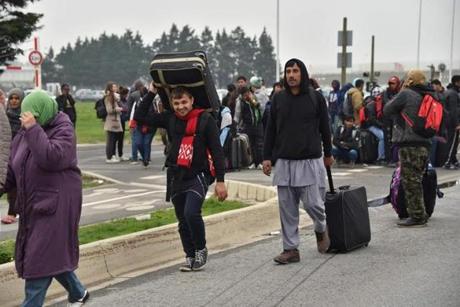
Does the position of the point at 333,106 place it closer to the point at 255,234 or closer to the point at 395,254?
the point at 255,234

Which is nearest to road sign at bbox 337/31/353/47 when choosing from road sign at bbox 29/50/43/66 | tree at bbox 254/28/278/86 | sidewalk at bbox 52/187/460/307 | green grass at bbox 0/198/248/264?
road sign at bbox 29/50/43/66

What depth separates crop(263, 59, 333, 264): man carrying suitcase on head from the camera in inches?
306

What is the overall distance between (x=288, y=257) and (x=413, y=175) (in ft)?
7.81

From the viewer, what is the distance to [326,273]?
24.6 feet

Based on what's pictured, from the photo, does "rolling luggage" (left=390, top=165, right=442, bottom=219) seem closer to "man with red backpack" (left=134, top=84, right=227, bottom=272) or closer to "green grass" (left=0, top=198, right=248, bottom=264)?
"green grass" (left=0, top=198, right=248, bottom=264)

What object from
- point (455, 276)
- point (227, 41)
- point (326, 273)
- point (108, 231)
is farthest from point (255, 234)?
point (227, 41)

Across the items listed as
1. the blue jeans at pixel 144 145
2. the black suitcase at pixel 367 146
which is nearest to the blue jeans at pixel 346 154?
the black suitcase at pixel 367 146

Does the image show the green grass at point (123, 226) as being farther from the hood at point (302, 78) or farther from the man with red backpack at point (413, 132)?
the hood at point (302, 78)

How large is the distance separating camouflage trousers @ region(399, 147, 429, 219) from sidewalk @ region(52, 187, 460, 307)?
576mm

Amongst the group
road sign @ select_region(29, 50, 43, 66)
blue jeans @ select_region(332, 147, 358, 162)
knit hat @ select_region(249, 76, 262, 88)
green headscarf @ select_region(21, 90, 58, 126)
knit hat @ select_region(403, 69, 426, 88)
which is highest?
road sign @ select_region(29, 50, 43, 66)

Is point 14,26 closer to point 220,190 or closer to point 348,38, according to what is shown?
point 348,38

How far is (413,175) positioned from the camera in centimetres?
→ 960

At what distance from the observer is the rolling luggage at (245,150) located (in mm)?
15711

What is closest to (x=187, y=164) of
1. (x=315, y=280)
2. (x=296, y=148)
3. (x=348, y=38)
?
(x=296, y=148)
